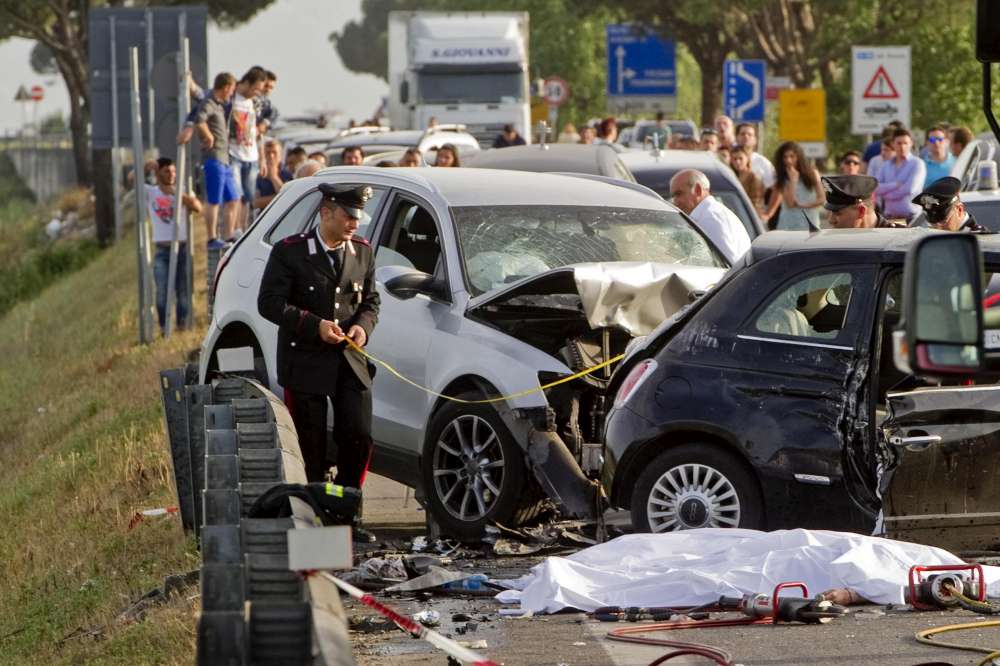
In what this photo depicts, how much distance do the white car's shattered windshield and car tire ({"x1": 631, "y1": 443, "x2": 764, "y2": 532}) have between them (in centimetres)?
164

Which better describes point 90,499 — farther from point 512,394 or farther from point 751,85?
point 751,85

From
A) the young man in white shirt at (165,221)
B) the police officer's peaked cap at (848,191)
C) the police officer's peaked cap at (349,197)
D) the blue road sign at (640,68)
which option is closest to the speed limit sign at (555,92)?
the blue road sign at (640,68)

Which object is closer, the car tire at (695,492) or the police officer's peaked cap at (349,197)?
the car tire at (695,492)

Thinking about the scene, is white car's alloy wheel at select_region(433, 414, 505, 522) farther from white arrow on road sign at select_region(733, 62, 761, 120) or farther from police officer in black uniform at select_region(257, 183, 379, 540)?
white arrow on road sign at select_region(733, 62, 761, 120)

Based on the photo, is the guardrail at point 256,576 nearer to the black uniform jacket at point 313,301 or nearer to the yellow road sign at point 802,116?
the black uniform jacket at point 313,301

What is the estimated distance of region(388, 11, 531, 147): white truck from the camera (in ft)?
130

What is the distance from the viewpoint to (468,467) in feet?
33.7

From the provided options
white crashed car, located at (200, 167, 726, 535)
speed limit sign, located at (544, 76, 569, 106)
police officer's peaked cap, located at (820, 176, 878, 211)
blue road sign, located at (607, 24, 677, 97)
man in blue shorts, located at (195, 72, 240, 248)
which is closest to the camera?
white crashed car, located at (200, 167, 726, 535)

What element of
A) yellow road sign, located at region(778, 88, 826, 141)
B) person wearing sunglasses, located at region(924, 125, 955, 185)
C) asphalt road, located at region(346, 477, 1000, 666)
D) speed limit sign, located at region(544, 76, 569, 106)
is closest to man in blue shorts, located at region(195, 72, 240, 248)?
person wearing sunglasses, located at region(924, 125, 955, 185)

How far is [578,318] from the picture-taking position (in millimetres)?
10359

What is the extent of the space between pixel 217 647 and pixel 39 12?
5038 cm

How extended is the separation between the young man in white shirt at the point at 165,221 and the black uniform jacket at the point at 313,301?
34.4 ft

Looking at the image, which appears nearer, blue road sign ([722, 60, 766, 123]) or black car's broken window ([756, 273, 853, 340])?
black car's broken window ([756, 273, 853, 340])

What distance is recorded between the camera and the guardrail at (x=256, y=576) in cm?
522
